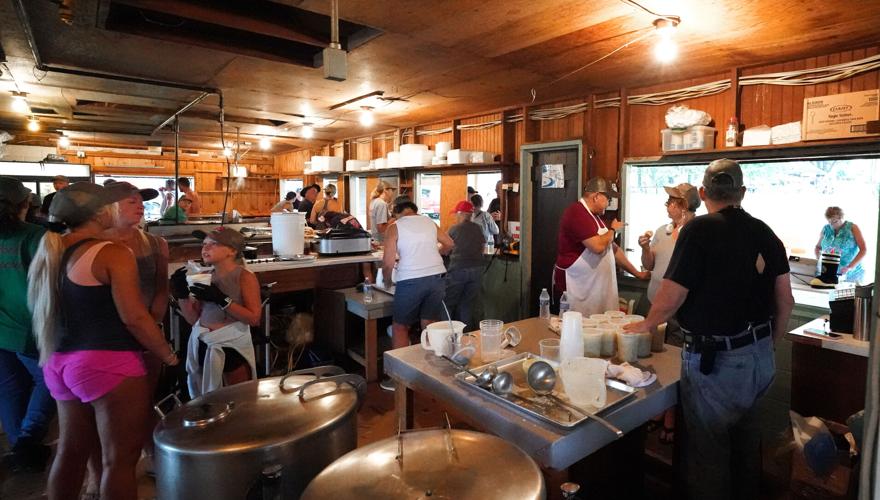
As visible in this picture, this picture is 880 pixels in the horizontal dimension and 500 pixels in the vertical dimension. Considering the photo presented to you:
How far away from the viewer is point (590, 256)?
12.6ft

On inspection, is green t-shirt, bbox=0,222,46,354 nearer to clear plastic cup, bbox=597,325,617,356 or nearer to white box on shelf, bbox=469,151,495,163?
clear plastic cup, bbox=597,325,617,356

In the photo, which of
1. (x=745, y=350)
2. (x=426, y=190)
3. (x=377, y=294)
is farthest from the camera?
(x=426, y=190)

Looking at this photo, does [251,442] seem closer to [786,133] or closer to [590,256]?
[590,256]

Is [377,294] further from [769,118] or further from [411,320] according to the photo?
[769,118]

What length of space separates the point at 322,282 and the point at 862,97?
4.28 meters

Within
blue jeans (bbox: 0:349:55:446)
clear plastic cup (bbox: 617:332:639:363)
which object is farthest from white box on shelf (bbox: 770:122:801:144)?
blue jeans (bbox: 0:349:55:446)

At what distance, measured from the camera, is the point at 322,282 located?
4.58 metres

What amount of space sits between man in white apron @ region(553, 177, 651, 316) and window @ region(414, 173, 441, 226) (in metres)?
3.40

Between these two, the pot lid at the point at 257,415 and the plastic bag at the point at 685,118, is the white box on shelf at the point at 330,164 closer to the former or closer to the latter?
the plastic bag at the point at 685,118

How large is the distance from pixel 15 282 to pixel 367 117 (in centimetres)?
443

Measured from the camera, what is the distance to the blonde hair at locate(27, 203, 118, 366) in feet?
6.32

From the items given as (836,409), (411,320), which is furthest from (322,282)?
(836,409)

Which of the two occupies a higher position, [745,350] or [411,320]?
[745,350]

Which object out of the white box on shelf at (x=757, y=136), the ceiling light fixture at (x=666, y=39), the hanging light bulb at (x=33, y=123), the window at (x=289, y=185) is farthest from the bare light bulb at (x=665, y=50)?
the window at (x=289, y=185)
